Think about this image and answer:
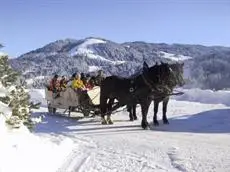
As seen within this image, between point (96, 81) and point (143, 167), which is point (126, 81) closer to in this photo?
point (96, 81)

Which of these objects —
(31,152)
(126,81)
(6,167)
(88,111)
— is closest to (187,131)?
(126,81)

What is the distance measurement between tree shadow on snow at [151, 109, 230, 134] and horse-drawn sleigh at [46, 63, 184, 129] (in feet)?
1.99

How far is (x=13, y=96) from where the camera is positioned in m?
10.5

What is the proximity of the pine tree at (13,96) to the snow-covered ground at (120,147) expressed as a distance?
303 mm

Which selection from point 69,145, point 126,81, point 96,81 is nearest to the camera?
point 69,145

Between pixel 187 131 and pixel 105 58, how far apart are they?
542 feet

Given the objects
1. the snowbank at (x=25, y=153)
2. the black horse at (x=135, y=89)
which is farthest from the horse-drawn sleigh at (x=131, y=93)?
the snowbank at (x=25, y=153)

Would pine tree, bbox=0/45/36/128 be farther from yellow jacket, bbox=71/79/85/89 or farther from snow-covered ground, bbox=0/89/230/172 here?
yellow jacket, bbox=71/79/85/89

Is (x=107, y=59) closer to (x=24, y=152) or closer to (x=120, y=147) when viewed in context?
(x=120, y=147)

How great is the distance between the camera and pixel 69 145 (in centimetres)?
1228

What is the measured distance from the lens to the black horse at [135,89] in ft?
52.2

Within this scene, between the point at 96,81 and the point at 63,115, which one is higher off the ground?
the point at 96,81

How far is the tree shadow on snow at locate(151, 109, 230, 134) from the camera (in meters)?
15.5

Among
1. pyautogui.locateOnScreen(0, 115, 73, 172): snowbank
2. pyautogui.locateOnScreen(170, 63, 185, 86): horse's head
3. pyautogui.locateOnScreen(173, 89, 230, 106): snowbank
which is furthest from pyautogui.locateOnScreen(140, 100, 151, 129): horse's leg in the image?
pyautogui.locateOnScreen(173, 89, 230, 106): snowbank
